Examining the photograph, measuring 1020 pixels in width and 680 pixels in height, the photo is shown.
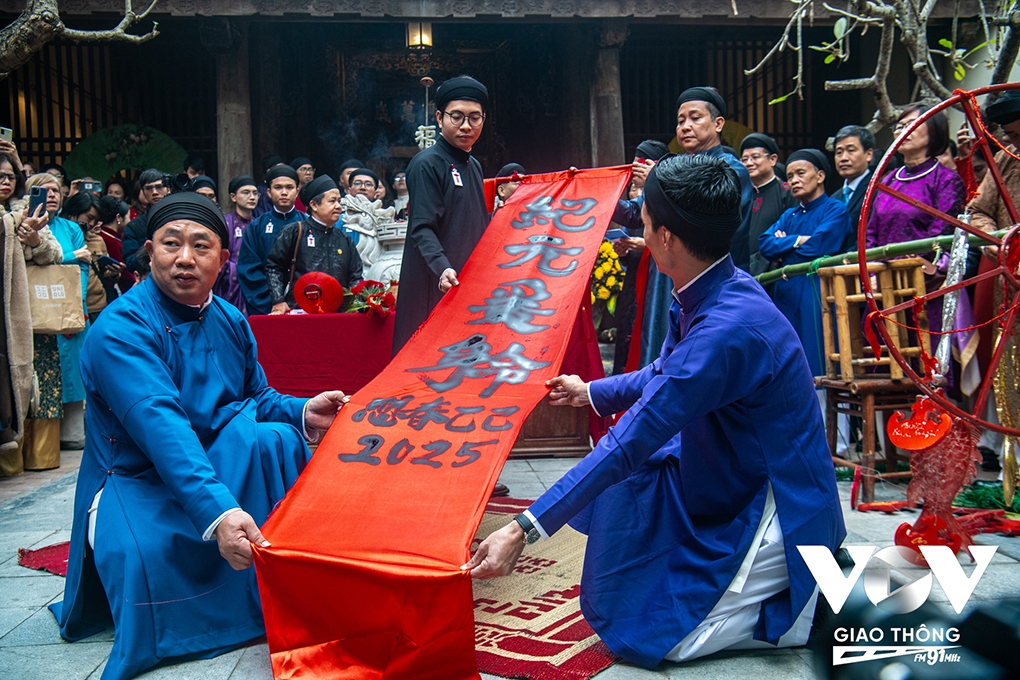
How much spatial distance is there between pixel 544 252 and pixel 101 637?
2427mm

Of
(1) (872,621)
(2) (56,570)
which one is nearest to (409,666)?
(1) (872,621)

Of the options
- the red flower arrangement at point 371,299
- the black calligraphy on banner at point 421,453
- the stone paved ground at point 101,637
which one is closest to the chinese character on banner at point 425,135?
the red flower arrangement at point 371,299

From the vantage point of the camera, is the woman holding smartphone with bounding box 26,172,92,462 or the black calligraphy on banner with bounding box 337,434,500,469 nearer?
the black calligraphy on banner with bounding box 337,434,500,469

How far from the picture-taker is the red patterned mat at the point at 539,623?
7.27 ft

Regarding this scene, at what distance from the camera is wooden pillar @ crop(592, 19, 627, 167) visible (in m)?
8.95

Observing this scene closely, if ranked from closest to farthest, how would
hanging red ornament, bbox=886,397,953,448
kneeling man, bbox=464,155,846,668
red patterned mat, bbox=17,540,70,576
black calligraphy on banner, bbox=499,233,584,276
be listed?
1. kneeling man, bbox=464,155,846,668
2. hanging red ornament, bbox=886,397,953,448
3. red patterned mat, bbox=17,540,70,576
4. black calligraphy on banner, bbox=499,233,584,276

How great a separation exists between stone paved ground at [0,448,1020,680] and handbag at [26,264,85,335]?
1549mm

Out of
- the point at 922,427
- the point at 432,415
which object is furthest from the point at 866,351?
the point at 432,415

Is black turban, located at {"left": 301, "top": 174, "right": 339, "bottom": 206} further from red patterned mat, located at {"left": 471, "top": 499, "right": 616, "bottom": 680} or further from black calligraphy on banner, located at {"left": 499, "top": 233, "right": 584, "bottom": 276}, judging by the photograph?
red patterned mat, located at {"left": 471, "top": 499, "right": 616, "bottom": 680}

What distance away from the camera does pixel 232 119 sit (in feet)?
28.3

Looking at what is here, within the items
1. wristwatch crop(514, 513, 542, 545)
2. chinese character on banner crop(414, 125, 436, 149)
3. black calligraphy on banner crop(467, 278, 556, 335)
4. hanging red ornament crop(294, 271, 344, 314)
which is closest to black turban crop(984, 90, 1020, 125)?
black calligraphy on banner crop(467, 278, 556, 335)

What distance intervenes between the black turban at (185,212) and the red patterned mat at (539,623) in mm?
1367

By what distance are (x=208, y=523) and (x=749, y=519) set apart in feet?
4.92

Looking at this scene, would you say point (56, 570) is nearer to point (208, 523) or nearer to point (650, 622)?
point (208, 523)
